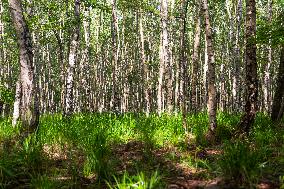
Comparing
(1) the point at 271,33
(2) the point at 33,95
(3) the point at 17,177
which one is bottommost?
(3) the point at 17,177

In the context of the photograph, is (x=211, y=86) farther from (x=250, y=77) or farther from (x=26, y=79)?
(x=26, y=79)

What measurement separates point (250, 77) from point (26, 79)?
4.64 meters

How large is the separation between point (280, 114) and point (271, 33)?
10.4ft

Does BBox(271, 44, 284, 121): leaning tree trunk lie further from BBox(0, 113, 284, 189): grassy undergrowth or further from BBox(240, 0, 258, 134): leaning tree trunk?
BBox(240, 0, 258, 134): leaning tree trunk

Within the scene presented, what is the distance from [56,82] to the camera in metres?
53.0

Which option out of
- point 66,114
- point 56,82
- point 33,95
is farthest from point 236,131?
point 56,82

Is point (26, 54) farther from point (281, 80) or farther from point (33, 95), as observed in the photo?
point (281, 80)

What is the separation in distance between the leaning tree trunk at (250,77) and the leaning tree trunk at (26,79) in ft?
14.1

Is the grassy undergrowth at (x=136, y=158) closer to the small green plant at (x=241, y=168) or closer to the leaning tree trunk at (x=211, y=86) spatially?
the small green plant at (x=241, y=168)

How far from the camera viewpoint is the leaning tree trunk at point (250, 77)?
729cm

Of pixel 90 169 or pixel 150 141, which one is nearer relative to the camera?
pixel 90 169

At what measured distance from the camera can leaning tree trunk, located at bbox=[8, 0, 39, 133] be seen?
664 centimetres

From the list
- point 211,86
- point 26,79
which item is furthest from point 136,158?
point 211,86

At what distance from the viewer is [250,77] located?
7383mm
